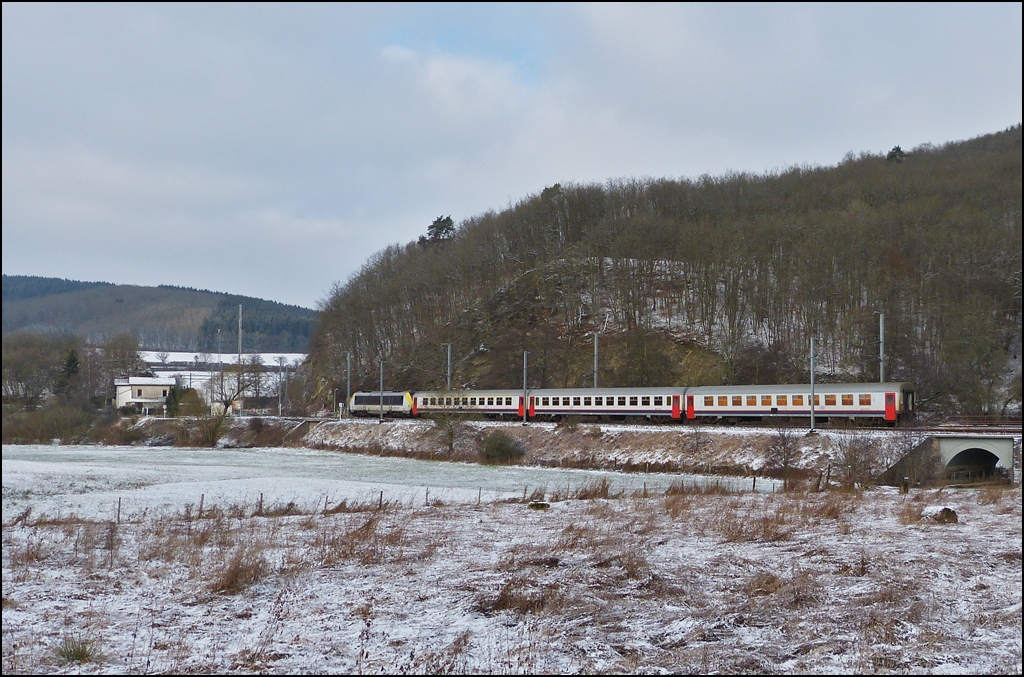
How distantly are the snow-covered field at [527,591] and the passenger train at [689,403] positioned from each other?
30762 mm

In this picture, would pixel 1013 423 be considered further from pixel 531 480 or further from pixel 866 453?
pixel 531 480

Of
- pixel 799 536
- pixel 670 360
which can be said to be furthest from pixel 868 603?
pixel 670 360

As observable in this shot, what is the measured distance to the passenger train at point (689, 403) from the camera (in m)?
50.2

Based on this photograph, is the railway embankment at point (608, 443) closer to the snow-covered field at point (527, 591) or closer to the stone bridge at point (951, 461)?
the stone bridge at point (951, 461)

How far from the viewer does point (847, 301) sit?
78125mm

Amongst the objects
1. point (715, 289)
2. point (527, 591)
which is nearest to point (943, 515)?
point (527, 591)

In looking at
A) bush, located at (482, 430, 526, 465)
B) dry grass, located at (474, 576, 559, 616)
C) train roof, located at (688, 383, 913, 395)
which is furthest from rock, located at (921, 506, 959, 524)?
bush, located at (482, 430, 526, 465)

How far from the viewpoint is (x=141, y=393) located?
118000 millimetres

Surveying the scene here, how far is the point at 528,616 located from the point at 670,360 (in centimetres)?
7430

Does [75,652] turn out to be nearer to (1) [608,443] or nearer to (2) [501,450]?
(1) [608,443]

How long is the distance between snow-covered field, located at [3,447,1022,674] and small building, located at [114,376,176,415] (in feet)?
336

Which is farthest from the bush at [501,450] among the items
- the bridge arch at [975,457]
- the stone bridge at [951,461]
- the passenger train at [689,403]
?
the bridge arch at [975,457]

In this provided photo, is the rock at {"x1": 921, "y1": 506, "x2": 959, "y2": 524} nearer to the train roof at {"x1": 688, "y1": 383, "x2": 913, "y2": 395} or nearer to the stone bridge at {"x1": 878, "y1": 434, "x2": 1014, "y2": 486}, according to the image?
the stone bridge at {"x1": 878, "y1": 434, "x2": 1014, "y2": 486}

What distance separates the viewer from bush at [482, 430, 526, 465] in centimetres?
5625
